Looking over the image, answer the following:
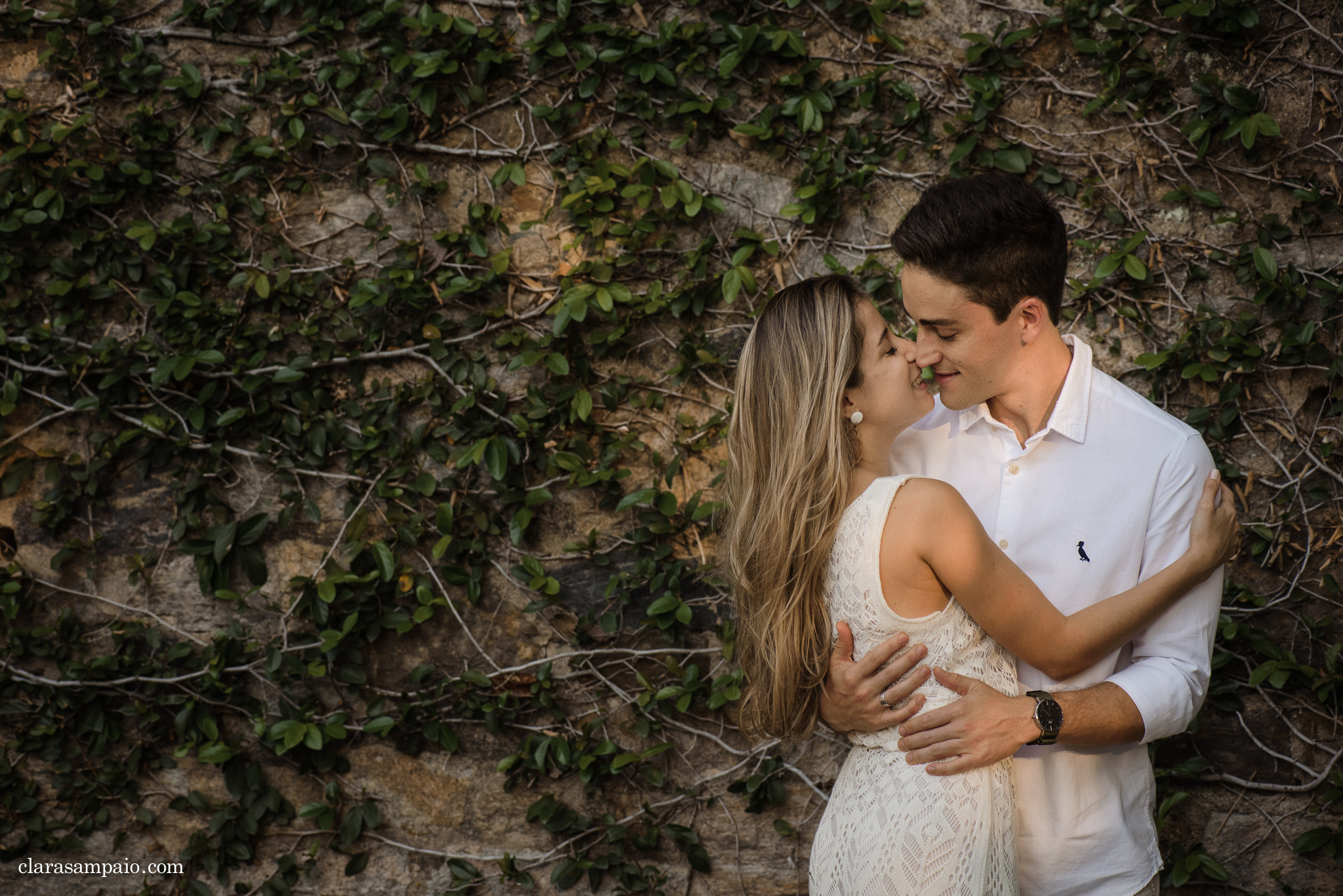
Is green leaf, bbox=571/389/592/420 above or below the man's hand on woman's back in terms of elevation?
below

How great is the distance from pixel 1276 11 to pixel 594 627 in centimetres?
290

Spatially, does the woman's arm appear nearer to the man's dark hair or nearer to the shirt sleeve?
the shirt sleeve

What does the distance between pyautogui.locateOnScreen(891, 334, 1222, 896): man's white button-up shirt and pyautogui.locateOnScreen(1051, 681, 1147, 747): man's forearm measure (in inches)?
2.5

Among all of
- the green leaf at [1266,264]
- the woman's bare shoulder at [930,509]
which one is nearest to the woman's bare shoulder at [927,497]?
the woman's bare shoulder at [930,509]

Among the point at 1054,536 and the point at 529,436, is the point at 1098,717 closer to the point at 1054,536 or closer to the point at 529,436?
the point at 1054,536

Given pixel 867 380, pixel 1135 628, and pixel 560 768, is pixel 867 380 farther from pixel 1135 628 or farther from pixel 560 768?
pixel 560 768

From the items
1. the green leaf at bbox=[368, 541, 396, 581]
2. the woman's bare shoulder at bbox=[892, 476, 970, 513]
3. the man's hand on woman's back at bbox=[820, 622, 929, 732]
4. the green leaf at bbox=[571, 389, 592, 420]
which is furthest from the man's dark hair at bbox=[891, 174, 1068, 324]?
the green leaf at bbox=[368, 541, 396, 581]

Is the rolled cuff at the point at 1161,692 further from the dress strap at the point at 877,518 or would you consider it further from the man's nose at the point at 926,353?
the man's nose at the point at 926,353

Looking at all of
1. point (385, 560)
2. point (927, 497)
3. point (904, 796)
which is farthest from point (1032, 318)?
point (385, 560)

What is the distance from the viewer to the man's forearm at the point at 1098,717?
1622 millimetres

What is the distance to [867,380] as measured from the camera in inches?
73.4

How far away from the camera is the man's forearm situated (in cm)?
162

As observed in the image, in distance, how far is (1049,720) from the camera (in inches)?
63.9

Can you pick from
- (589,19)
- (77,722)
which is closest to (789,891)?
(77,722)
